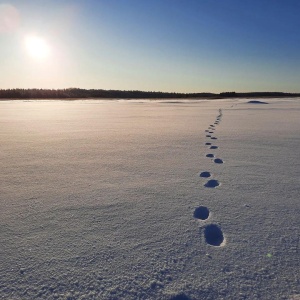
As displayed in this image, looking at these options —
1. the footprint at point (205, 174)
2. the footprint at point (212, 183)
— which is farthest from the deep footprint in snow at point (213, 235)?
the footprint at point (205, 174)

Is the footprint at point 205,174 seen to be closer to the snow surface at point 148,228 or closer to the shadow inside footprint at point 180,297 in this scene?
the snow surface at point 148,228

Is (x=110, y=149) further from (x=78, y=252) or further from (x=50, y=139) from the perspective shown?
(x=78, y=252)

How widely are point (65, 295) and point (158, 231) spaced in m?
0.46

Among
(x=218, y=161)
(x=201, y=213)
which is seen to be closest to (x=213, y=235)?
(x=201, y=213)

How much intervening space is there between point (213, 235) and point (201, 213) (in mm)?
208

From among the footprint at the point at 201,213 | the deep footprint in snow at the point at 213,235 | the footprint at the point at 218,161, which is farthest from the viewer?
the footprint at the point at 218,161

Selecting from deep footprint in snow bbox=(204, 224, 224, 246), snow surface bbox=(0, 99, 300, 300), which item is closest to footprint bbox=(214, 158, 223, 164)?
snow surface bbox=(0, 99, 300, 300)

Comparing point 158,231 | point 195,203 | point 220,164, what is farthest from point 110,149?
point 158,231

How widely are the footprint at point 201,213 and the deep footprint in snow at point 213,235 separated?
10 cm

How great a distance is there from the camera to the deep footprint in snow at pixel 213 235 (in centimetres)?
109

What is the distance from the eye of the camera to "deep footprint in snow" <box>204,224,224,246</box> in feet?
3.57

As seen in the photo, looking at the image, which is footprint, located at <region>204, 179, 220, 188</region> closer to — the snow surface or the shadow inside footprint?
the snow surface

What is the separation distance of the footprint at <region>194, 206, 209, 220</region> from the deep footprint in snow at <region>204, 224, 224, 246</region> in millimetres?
95

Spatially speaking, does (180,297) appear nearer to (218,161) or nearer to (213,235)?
(213,235)
